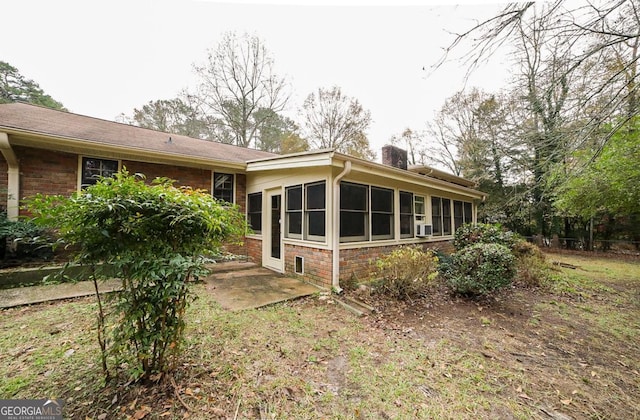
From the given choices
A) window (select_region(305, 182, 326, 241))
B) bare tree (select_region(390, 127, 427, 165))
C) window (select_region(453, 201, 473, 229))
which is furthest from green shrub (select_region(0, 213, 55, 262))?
bare tree (select_region(390, 127, 427, 165))

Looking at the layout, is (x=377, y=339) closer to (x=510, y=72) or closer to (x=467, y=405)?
(x=467, y=405)

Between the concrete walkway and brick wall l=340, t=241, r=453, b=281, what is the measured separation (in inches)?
27.9

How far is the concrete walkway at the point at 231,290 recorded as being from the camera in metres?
3.80

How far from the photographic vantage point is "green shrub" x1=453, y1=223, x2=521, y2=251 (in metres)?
5.83

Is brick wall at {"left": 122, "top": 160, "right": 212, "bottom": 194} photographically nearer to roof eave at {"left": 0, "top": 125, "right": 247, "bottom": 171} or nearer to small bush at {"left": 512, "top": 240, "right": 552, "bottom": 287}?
roof eave at {"left": 0, "top": 125, "right": 247, "bottom": 171}

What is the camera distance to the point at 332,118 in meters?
16.3

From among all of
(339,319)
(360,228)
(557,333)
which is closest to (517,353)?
(557,333)

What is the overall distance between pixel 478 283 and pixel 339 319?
269 cm

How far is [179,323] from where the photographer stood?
1953 millimetres

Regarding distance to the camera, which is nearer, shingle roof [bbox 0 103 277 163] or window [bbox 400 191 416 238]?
shingle roof [bbox 0 103 277 163]

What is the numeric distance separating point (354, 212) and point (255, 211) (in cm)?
308

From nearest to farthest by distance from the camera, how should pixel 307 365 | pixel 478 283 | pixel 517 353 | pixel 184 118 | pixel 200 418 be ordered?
pixel 200 418
pixel 307 365
pixel 517 353
pixel 478 283
pixel 184 118

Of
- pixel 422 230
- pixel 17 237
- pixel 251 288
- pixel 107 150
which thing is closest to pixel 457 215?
pixel 422 230

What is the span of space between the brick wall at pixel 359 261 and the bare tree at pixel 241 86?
42.4ft
